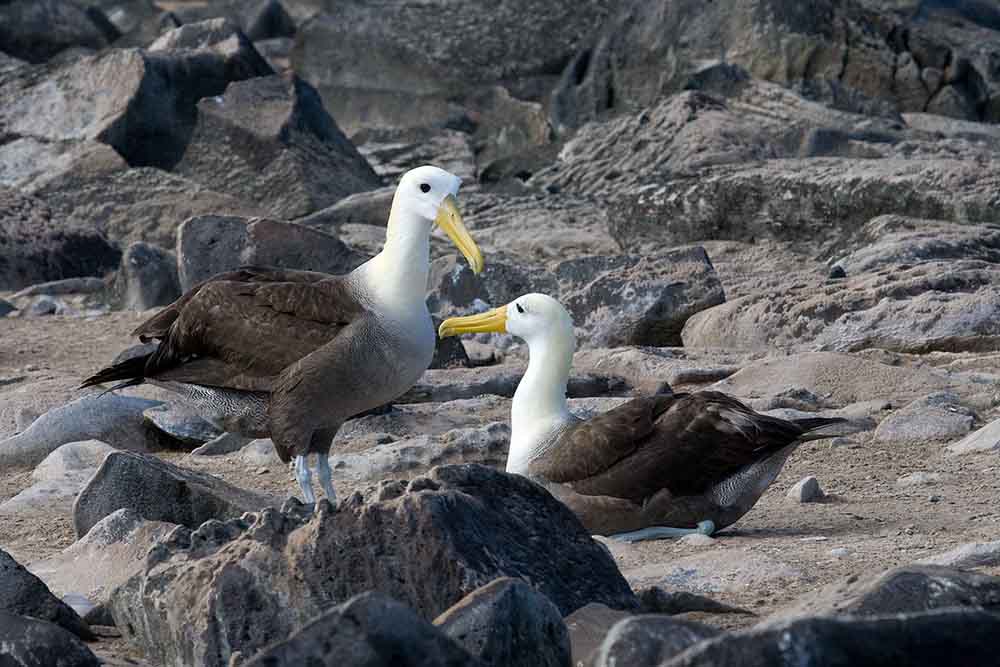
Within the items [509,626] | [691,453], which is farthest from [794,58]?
[509,626]

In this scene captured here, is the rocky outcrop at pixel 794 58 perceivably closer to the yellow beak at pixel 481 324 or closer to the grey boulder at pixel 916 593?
the yellow beak at pixel 481 324

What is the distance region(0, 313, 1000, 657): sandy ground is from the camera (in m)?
4.70

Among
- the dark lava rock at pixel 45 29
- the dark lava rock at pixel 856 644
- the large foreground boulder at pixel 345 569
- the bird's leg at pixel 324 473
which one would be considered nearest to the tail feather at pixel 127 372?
the bird's leg at pixel 324 473

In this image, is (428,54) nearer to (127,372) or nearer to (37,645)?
(127,372)

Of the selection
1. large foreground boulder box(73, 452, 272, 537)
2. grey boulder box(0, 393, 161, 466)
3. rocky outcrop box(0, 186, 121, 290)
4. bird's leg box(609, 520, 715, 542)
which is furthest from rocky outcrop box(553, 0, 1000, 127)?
large foreground boulder box(73, 452, 272, 537)

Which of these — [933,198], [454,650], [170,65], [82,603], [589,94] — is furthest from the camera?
[589,94]

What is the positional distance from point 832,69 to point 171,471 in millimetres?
12726

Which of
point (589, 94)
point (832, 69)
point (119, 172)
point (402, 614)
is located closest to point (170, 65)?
point (119, 172)

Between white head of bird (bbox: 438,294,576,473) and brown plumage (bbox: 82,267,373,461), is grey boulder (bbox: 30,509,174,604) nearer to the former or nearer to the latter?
brown plumage (bbox: 82,267,373,461)

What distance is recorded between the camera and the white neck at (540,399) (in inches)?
235

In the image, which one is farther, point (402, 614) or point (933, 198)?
point (933, 198)

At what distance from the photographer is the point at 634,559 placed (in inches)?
208

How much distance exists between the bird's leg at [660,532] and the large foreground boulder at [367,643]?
2713mm

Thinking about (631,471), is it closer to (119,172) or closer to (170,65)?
(119,172)
